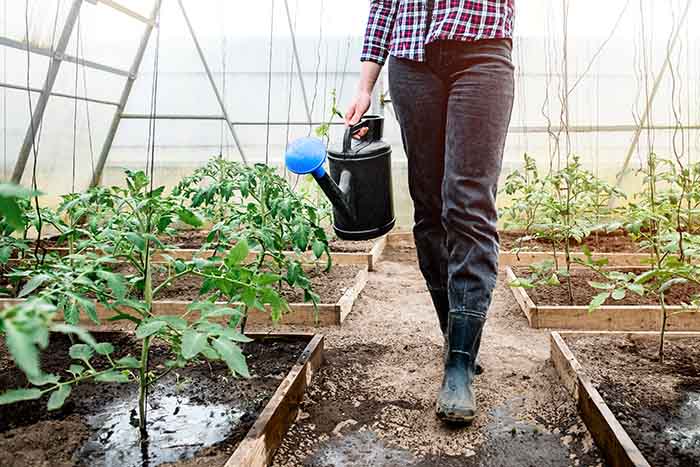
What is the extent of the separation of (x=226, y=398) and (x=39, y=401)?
46 centimetres

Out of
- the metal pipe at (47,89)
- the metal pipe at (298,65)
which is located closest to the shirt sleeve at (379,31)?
the metal pipe at (47,89)

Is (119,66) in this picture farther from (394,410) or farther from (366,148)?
(394,410)

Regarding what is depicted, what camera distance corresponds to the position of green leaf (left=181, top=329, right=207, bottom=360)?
3.08 feet

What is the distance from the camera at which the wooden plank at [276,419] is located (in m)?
1.25

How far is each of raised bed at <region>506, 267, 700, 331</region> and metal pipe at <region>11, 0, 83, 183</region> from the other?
409cm

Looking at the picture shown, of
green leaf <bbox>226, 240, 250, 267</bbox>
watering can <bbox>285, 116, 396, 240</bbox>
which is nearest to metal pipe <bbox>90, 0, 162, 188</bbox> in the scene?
watering can <bbox>285, 116, 396, 240</bbox>

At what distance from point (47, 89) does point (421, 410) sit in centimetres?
444

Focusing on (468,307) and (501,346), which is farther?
(501,346)

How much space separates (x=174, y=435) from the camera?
140 centimetres

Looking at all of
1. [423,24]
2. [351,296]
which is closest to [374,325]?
[351,296]

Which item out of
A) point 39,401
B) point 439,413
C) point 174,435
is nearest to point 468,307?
point 439,413

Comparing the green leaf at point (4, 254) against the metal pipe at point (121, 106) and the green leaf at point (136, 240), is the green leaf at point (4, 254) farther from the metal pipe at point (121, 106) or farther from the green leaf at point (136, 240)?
the metal pipe at point (121, 106)

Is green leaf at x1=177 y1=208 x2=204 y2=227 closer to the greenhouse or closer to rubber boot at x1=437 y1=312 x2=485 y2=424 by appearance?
the greenhouse

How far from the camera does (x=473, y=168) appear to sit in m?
1.57
